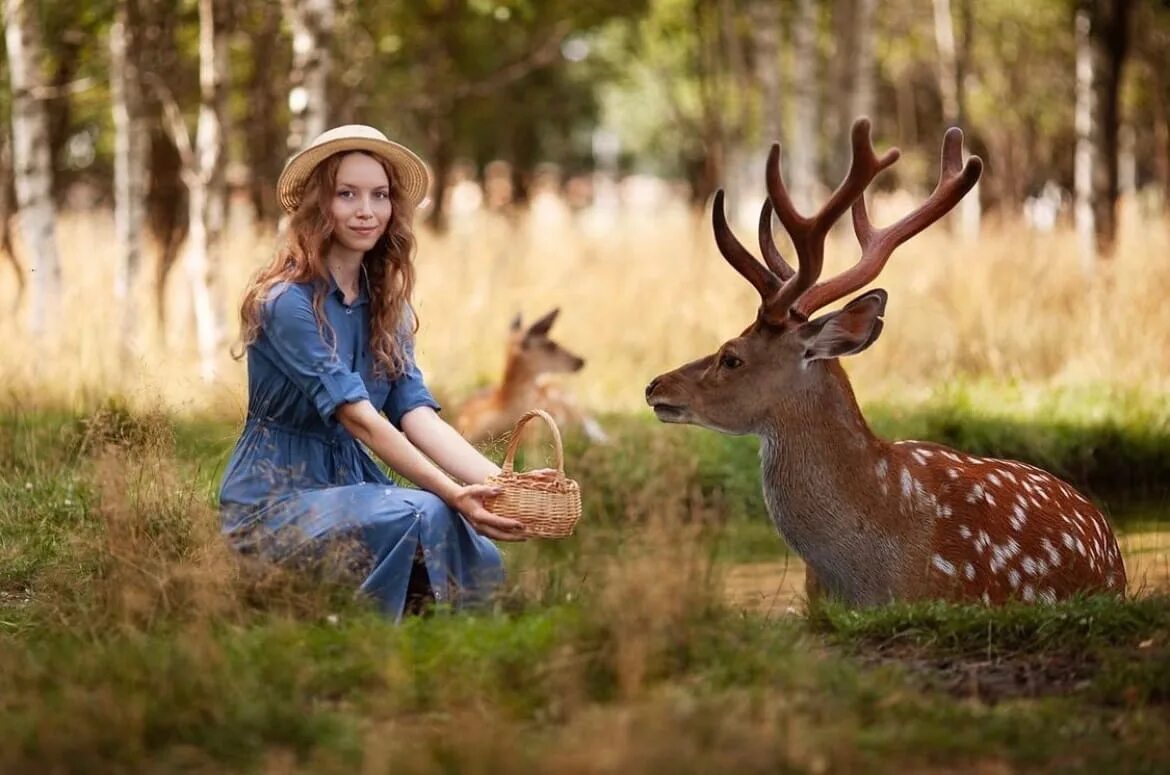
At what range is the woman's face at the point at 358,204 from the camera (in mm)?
5727

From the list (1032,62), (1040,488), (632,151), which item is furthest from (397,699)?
(632,151)

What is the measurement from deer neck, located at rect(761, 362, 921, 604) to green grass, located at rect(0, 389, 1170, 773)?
669 mm

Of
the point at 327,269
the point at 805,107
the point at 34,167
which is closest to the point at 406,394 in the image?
the point at 327,269

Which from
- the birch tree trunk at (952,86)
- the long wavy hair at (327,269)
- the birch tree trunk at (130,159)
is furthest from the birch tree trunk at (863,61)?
the long wavy hair at (327,269)

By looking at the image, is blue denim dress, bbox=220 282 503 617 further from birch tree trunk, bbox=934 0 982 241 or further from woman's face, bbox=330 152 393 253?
birch tree trunk, bbox=934 0 982 241

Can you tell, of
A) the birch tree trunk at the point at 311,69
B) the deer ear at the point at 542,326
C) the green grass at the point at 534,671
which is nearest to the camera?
the green grass at the point at 534,671

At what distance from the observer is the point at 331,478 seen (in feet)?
18.9

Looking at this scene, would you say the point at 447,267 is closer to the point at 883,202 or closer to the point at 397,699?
the point at 883,202

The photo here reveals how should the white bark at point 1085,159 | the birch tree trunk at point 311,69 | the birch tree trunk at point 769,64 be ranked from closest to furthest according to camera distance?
the birch tree trunk at point 311,69 → the white bark at point 1085,159 → the birch tree trunk at point 769,64

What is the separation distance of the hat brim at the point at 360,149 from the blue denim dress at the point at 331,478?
1.24ft

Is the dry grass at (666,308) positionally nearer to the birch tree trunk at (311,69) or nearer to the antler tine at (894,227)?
the birch tree trunk at (311,69)

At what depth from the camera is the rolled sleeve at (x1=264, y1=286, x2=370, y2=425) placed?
18.0ft

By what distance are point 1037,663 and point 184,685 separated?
226 centimetres

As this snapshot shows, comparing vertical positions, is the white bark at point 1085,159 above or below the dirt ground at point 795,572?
above
